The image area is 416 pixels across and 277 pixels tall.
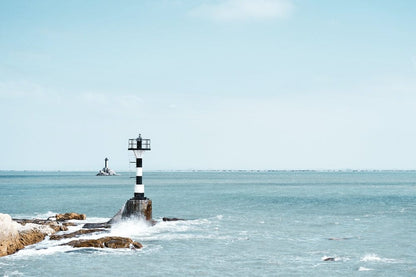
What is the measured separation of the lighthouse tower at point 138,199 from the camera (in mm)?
42156

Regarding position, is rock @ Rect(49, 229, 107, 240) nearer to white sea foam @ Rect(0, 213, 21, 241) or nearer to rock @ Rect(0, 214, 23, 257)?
rock @ Rect(0, 214, 23, 257)

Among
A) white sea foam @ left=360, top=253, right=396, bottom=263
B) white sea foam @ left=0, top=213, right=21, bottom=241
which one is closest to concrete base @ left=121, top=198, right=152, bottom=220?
white sea foam @ left=0, top=213, right=21, bottom=241

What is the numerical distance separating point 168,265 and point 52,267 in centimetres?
625

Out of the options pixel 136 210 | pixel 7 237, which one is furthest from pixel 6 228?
pixel 136 210

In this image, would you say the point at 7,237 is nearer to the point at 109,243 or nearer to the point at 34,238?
the point at 34,238

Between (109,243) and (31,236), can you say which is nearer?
(109,243)

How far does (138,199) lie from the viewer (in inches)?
1674

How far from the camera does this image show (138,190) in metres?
42.7

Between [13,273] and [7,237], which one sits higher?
[7,237]

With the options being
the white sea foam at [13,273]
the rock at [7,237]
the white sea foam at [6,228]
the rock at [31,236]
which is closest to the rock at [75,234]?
the rock at [31,236]

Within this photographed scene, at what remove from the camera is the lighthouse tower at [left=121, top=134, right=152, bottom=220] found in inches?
1660

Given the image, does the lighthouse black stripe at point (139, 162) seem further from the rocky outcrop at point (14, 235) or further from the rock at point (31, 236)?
the rock at point (31, 236)

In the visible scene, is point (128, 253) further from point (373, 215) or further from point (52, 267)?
point (373, 215)

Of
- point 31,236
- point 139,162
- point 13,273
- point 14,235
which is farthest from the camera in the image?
point 139,162
